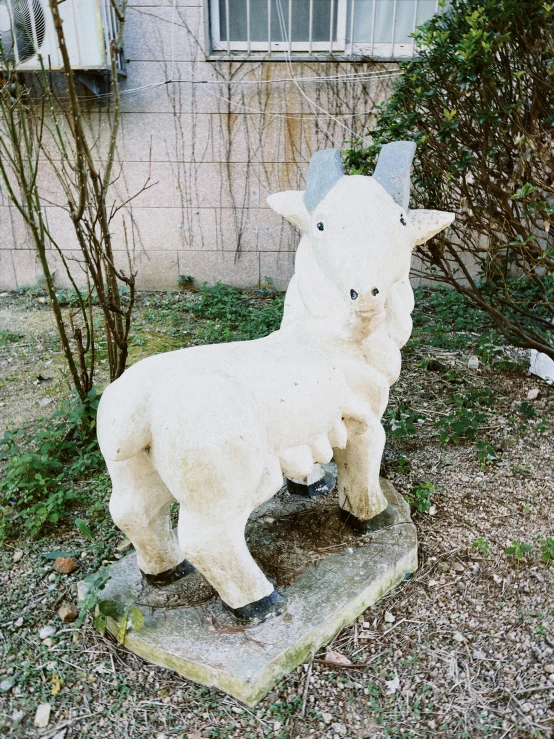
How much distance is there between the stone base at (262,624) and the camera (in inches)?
71.5

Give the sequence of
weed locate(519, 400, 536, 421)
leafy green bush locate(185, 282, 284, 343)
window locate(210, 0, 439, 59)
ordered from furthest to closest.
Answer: window locate(210, 0, 439, 59) → leafy green bush locate(185, 282, 284, 343) → weed locate(519, 400, 536, 421)

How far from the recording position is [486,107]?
9.27 ft

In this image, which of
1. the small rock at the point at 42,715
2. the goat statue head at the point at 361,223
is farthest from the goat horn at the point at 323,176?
the small rock at the point at 42,715

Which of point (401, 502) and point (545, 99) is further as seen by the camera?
point (545, 99)

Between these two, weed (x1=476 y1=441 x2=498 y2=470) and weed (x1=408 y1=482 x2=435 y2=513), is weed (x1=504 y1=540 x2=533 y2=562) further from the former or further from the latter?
weed (x1=476 y1=441 x2=498 y2=470)

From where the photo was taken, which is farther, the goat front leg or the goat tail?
the goat front leg

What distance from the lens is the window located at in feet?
16.7

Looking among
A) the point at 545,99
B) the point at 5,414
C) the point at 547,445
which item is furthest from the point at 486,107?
the point at 5,414

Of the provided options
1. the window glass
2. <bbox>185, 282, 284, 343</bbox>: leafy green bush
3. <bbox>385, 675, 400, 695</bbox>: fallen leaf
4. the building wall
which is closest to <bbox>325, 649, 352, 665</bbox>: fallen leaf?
<bbox>385, 675, 400, 695</bbox>: fallen leaf

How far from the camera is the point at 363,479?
229cm

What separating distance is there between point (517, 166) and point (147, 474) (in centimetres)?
225

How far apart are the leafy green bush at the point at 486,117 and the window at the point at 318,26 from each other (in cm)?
219

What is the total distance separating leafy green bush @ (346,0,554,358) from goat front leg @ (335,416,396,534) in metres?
1.23

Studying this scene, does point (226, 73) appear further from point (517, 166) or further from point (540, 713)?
point (540, 713)
